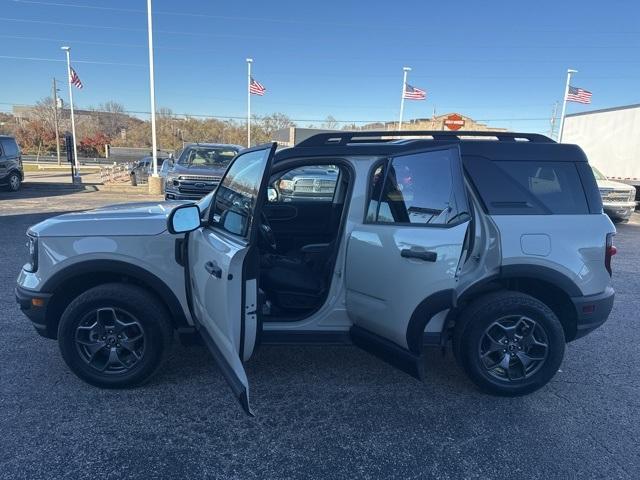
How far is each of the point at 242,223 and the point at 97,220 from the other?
1209 millimetres

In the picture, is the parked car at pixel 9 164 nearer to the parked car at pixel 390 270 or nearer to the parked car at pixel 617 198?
the parked car at pixel 390 270

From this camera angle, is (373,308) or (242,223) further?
(373,308)

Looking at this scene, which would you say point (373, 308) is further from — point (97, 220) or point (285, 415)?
point (97, 220)

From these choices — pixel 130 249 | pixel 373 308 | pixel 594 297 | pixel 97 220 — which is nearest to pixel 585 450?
pixel 594 297

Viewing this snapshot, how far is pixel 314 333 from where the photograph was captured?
124 inches

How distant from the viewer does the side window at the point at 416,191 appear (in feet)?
9.39

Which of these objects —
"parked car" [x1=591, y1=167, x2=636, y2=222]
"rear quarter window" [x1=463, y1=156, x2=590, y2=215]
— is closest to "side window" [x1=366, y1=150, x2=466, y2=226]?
"rear quarter window" [x1=463, y1=156, x2=590, y2=215]

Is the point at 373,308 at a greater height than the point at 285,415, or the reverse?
the point at 373,308

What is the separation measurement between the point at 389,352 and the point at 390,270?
1.77ft

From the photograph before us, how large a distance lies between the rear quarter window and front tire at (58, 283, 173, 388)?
8.15ft

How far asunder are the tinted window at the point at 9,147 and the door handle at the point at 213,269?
1669cm

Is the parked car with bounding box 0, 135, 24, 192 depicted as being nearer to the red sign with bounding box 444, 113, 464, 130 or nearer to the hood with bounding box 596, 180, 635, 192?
the red sign with bounding box 444, 113, 464, 130

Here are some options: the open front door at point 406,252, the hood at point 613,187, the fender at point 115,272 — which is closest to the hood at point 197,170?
the fender at point 115,272

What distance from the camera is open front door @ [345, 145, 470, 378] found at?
2.72 metres
